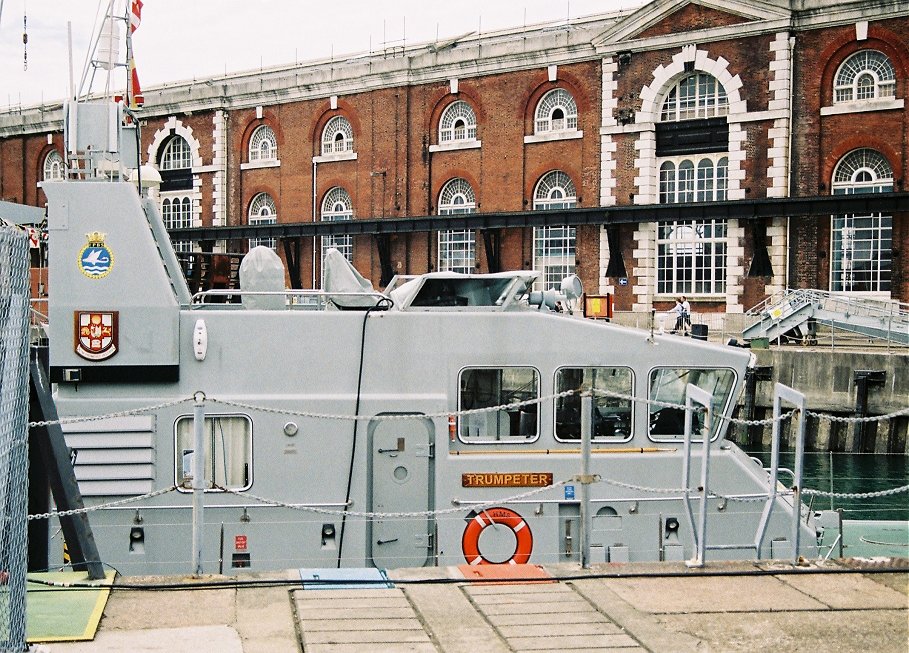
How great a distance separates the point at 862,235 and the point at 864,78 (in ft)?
18.6

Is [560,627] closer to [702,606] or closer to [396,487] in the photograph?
[702,606]

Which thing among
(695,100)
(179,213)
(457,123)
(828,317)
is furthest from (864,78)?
(179,213)

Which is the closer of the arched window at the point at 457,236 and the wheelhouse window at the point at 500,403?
the wheelhouse window at the point at 500,403

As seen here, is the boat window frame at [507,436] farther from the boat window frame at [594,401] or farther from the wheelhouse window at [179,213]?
the wheelhouse window at [179,213]

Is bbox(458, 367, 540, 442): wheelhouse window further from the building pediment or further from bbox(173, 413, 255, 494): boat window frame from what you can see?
the building pediment

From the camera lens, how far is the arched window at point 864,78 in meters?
37.5

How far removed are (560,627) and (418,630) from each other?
818 mm

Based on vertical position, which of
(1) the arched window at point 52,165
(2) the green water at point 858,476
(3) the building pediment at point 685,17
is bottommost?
(2) the green water at point 858,476

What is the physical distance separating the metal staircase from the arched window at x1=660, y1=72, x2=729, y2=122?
24.9ft

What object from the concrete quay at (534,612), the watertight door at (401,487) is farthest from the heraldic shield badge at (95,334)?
the concrete quay at (534,612)

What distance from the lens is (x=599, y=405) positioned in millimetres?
11195

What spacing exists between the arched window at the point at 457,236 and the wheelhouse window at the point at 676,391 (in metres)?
35.0

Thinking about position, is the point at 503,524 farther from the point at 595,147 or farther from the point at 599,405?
the point at 595,147

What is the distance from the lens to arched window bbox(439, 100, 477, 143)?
46.8 metres
